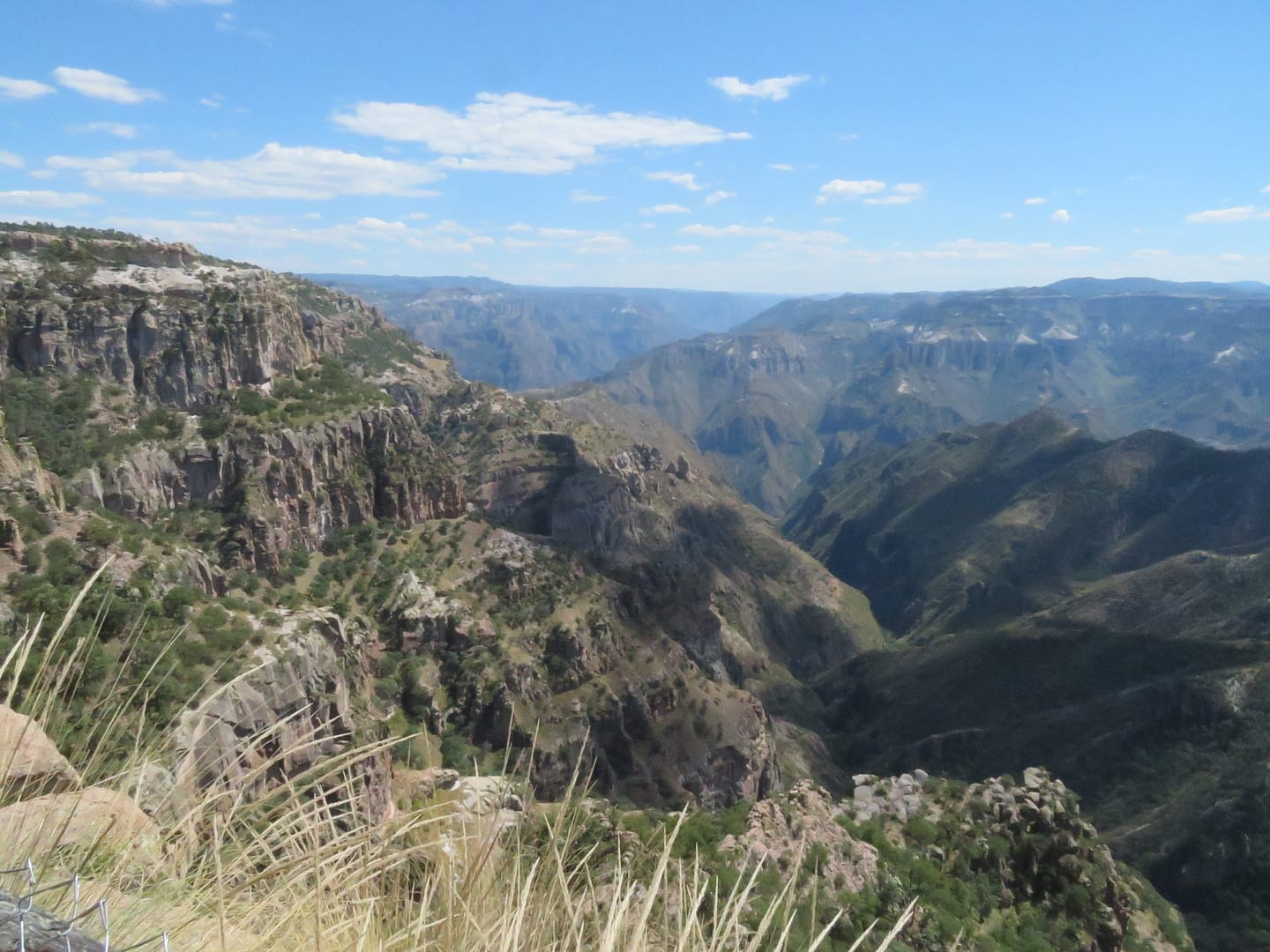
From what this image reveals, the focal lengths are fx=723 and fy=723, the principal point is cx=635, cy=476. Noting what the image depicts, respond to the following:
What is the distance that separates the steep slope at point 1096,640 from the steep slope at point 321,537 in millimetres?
16850

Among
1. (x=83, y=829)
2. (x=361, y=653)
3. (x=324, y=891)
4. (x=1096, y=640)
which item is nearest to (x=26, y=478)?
(x=361, y=653)

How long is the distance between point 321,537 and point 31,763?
47.1 m

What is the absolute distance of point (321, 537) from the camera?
47.6 metres

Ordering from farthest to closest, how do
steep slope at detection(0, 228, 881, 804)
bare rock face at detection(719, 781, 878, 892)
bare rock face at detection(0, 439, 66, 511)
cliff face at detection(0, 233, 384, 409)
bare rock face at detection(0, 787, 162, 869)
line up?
1. cliff face at detection(0, 233, 384, 409)
2. steep slope at detection(0, 228, 881, 804)
3. bare rock face at detection(0, 439, 66, 511)
4. bare rock face at detection(719, 781, 878, 892)
5. bare rock face at detection(0, 787, 162, 869)

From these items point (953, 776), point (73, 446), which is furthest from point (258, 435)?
point (953, 776)

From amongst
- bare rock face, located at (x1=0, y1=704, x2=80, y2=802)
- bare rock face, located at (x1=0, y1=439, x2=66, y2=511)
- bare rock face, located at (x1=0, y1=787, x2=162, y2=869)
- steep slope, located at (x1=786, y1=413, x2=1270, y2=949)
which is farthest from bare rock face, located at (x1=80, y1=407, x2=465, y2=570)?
steep slope, located at (x1=786, y1=413, x2=1270, y2=949)

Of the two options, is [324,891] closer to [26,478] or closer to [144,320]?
[26,478]

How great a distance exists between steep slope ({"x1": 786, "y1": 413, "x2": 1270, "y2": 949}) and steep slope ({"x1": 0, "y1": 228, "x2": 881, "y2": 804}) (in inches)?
663

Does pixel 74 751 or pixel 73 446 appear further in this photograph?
pixel 73 446

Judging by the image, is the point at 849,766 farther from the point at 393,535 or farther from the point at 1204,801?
the point at 393,535

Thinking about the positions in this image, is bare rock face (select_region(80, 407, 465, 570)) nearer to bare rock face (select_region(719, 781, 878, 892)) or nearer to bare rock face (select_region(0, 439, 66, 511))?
bare rock face (select_region(0, 439, 66, 511))

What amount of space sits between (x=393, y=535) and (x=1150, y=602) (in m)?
72.1

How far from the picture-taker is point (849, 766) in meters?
68.2

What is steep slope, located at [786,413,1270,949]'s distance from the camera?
129 feet
